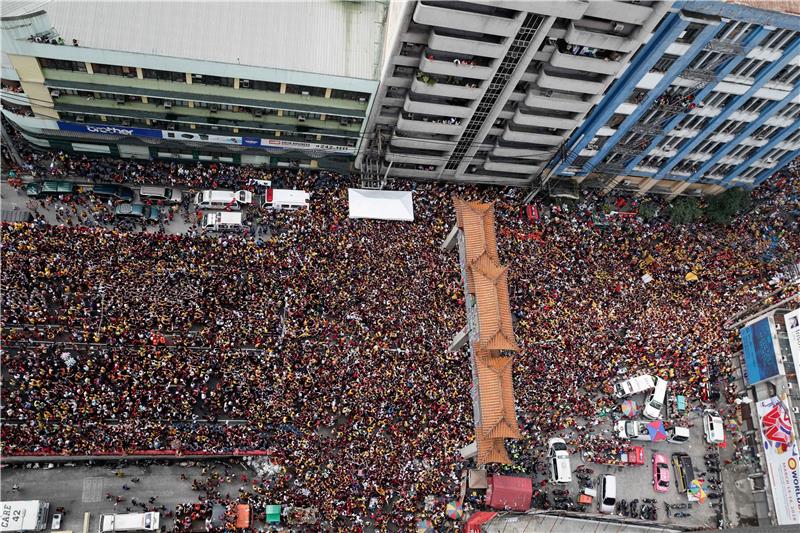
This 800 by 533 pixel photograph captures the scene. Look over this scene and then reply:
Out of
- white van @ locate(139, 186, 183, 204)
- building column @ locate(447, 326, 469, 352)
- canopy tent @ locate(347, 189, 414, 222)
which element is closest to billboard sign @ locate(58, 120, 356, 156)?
canopy tent @ locate(347, 189, 414, 222)

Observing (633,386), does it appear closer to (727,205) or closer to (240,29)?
(727,205)

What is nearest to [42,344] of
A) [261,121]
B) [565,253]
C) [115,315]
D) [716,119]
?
[115,315]

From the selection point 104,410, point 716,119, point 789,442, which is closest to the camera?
point 104,410

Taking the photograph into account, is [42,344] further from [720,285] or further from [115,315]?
[720,285]

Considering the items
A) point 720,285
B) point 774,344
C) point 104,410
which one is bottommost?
point 104,410

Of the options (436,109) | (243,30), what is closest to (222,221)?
(243,30)

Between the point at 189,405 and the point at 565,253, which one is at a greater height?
the point at 565,253
